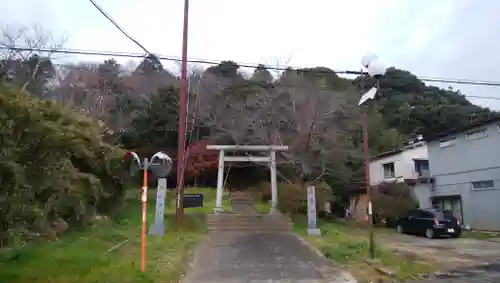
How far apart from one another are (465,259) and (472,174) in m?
11.5

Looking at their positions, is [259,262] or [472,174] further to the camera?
[472,174]

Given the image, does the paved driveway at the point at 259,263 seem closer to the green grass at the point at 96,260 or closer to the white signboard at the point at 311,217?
the green grass at the point at 96,260

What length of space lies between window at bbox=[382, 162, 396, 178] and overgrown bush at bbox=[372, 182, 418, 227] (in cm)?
545

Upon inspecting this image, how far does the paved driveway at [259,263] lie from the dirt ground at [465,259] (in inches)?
93.6

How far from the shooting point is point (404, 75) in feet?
134

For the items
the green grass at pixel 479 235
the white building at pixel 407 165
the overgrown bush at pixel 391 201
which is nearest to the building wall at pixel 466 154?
the overgrown bush at pixel 391 201

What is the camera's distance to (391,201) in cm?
2456

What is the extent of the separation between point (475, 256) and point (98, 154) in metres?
10.7

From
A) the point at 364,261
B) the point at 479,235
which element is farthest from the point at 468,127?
the point at 364,261

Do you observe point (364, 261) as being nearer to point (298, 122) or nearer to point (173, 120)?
point (298, 122)

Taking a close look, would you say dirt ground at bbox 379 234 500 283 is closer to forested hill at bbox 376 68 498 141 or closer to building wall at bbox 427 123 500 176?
building wall at bbox 427 123 500 176

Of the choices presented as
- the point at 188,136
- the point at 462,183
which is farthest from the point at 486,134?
the point at 188,136

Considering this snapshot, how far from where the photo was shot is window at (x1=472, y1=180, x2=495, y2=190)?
20219mm

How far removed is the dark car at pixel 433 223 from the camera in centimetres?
1827
